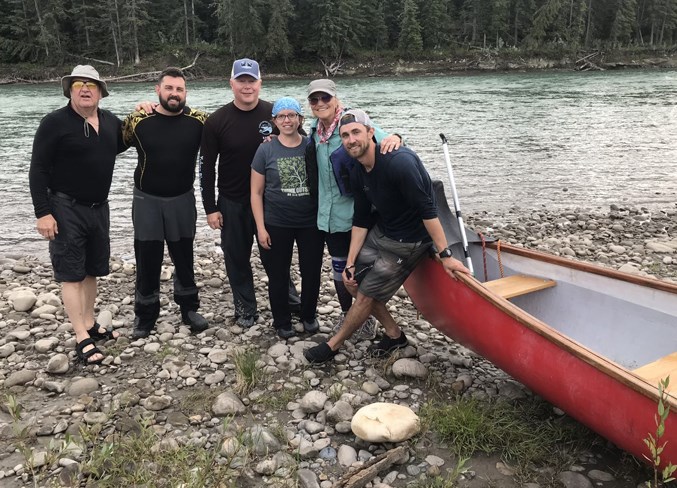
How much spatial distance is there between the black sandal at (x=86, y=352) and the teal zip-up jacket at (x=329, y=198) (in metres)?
2.16

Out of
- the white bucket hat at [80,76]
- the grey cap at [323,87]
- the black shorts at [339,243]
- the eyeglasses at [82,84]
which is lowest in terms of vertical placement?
the black shorts at [339,243]

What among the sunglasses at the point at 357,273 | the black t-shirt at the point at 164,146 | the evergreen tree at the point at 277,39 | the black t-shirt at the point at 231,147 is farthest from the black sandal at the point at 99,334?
the evergreen tree at the point at 277,39

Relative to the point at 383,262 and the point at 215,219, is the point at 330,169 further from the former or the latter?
the point at 215,219

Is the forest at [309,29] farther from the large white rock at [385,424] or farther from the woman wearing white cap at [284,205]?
the large white rock at [385,424]

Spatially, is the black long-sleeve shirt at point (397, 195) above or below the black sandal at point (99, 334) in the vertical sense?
above

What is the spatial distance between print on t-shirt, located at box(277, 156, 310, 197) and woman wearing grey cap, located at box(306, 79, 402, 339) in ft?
0.25

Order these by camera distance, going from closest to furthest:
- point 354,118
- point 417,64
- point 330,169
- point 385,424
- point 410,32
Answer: point 385,424 → point 354,118 → point 330,169 → point 417,64 → point 410,32

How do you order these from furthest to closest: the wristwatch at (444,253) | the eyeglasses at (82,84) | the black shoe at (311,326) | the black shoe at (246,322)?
the black shoe at (246,322) < the black shoe at (311,326) < the eyeglasses at (82,84) < the wristwatch at (444,253)

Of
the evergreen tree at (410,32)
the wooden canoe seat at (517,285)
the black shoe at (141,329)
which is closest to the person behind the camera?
the wooden canoe seat at (517,285)

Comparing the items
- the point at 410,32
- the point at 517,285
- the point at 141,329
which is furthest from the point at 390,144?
the point at 410,32

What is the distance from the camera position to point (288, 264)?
15.9ft

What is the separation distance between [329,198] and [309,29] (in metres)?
68.8

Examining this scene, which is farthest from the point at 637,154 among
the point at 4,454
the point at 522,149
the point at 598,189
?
the point at 4,454

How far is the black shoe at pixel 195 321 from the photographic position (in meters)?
5.19
